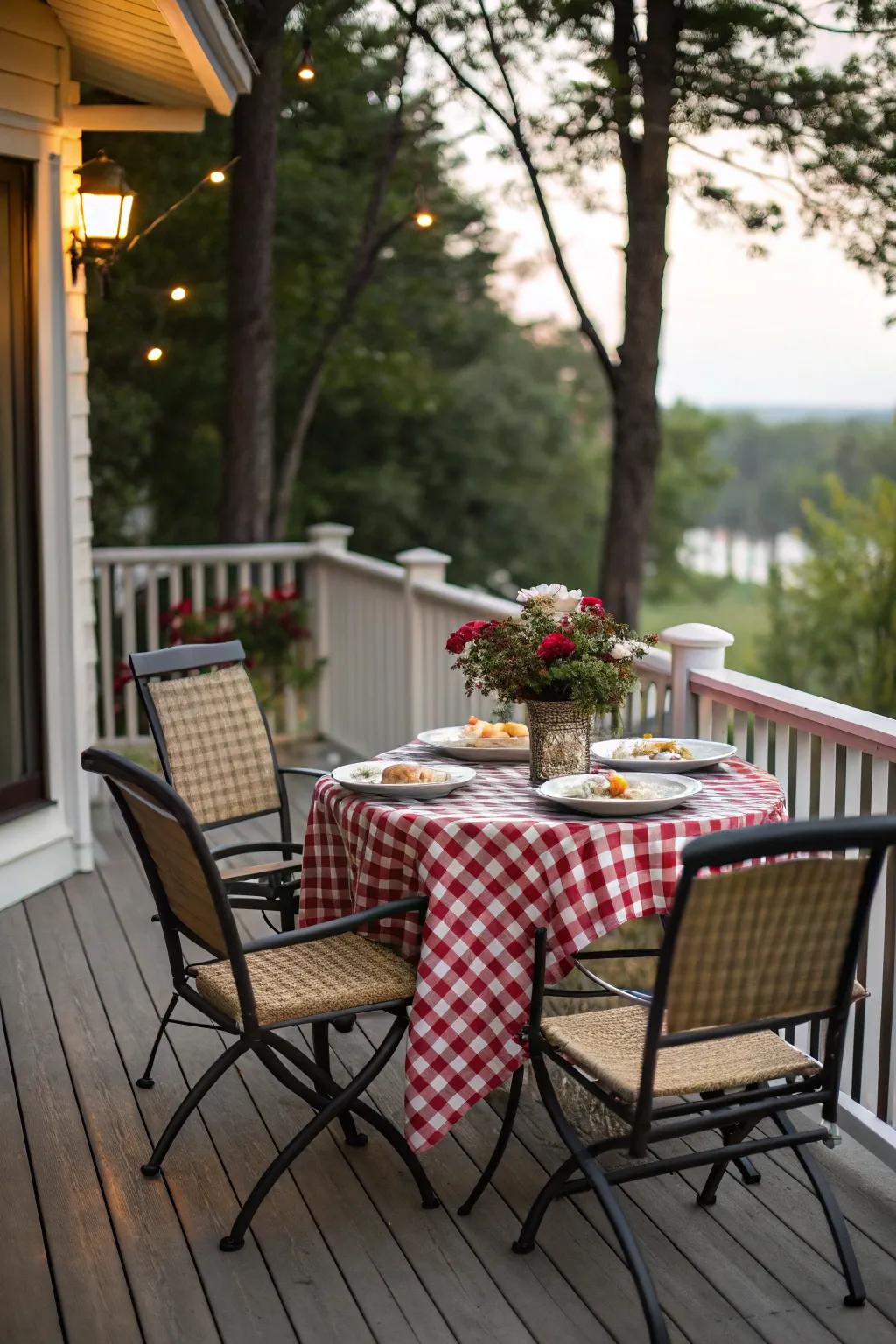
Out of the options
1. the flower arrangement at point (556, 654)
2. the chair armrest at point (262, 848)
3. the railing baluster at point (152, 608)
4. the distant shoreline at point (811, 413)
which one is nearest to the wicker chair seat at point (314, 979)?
the chair armrest at point (262, 848)

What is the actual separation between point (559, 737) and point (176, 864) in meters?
0.90

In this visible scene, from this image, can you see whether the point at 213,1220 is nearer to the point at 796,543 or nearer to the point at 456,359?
the point at 456,359

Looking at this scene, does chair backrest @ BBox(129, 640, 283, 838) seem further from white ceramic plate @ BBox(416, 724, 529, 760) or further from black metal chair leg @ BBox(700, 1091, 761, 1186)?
Answer: black metal chair leg @ BBox(700, 1091, 761, 1186)

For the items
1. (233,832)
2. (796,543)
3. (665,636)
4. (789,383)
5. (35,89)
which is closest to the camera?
(665,636)

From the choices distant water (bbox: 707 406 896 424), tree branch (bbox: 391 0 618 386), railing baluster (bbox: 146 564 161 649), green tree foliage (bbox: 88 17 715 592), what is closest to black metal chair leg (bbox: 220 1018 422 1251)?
railing baluster (bbox: 146 564 161 649)

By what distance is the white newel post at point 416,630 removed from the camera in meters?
6.21

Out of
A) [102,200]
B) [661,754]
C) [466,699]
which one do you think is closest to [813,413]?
[466,699]

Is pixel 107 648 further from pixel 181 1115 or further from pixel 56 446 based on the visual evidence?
pixel 181 1115

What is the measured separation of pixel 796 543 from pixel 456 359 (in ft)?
30.7

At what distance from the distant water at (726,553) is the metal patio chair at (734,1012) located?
3180 centimetres

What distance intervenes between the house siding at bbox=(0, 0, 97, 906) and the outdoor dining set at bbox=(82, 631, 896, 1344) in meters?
1.90

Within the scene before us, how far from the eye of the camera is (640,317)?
25.6ft

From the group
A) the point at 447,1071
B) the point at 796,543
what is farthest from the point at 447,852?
the point at 796,543

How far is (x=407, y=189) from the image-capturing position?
41.0 ft
